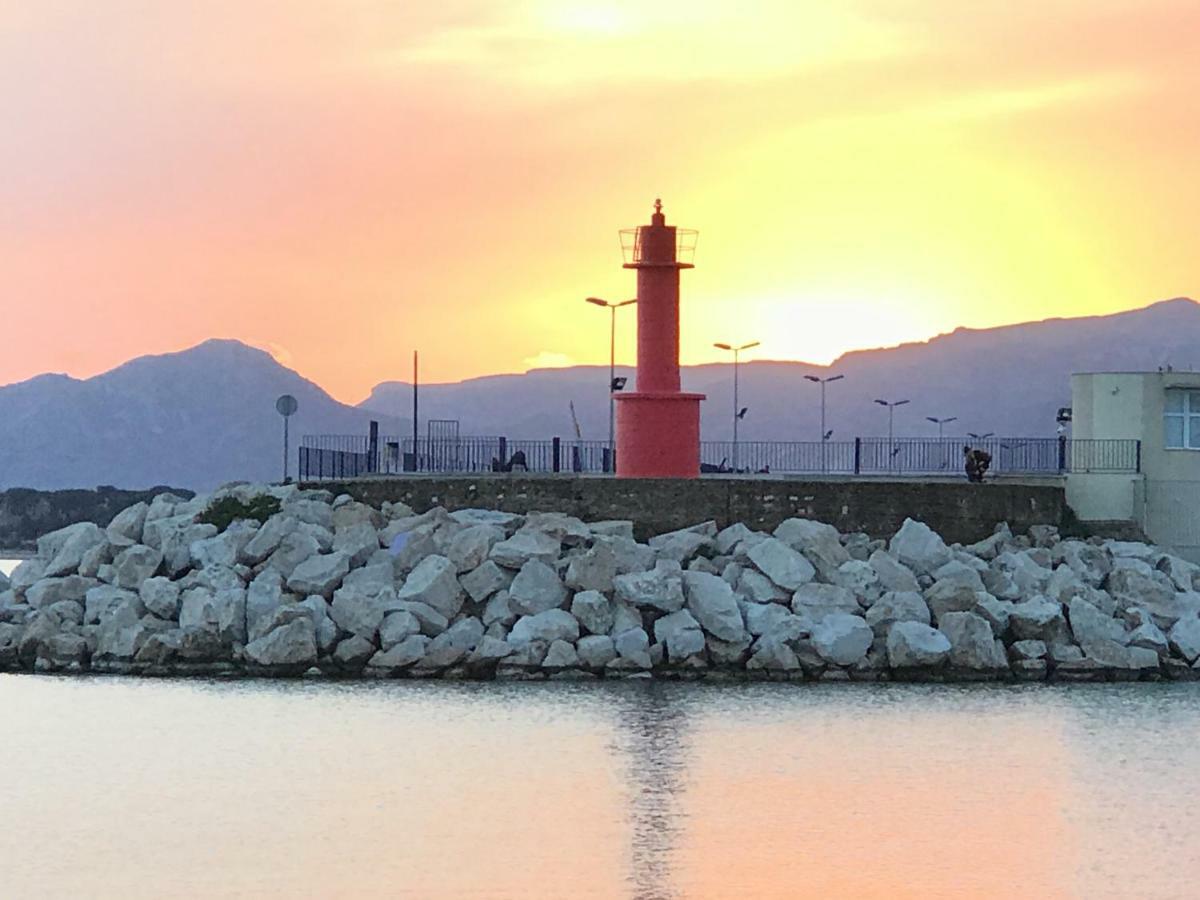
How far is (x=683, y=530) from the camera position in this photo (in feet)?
116

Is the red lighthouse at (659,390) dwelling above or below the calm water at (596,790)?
above

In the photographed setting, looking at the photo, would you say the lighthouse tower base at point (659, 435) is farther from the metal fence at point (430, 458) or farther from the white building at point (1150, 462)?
the white building at point (1150, 462)

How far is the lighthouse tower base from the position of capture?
3700cm

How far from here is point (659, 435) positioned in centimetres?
3706

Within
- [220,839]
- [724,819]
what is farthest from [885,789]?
[220,839]

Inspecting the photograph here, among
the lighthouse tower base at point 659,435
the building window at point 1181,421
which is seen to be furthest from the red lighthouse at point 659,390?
the building window at point 1181,421

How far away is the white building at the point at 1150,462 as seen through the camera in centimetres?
3762

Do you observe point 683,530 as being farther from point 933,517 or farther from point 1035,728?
point 1035,728

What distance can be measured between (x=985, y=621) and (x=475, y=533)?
732 cm

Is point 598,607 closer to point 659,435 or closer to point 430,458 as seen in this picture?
point 659,435

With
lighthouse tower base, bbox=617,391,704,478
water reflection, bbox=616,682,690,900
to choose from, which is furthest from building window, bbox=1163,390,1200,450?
water reflection, bbox=616,682,690,900

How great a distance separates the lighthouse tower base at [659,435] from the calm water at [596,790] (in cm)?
641

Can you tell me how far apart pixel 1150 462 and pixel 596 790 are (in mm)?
15771

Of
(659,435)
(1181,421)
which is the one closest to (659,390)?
(659,435)
